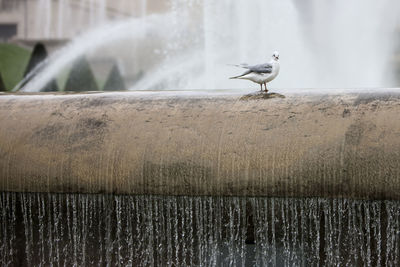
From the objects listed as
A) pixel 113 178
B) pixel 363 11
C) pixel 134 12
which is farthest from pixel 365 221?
pixel 134 12

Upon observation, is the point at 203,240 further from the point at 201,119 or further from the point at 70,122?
the point at 70,122

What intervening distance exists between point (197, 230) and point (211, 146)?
377 mm

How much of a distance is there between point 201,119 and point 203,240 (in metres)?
0.49

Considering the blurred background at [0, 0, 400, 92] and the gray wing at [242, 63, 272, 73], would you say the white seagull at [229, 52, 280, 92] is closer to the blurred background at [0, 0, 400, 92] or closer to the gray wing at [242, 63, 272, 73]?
the gray wing at [242, 63, 272, 73]

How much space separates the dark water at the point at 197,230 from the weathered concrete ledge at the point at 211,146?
0.31ft

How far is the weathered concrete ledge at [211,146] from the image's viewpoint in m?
2.90

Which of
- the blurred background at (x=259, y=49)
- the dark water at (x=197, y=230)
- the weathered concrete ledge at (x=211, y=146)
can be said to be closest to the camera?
the weathered concrete ledge at (x=211, y=146)

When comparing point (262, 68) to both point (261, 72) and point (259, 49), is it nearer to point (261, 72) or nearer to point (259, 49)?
point (261, 72)

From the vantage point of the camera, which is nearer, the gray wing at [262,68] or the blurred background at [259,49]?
the gray wing at [262,68]

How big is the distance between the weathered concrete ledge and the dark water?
96 millimetres

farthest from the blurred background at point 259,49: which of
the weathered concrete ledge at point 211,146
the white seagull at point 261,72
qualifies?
the weathered concrete ledge at point 211,146

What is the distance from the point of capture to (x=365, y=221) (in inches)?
119

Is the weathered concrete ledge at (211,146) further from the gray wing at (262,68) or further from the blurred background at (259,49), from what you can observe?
the blurred background at (259,49)

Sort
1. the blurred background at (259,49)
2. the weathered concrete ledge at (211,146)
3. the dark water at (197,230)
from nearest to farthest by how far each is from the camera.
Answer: the weathered concrete ledge at (211,146)
the dark water at (197,230)
the blurred background at (259,49)
